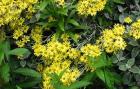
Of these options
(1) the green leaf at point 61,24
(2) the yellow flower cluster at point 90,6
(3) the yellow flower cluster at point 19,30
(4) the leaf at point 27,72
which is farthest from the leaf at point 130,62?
(3) the yellow flower cluster at point 19,30

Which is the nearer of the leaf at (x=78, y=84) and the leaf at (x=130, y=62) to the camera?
the leaf at (x=78, y=84)

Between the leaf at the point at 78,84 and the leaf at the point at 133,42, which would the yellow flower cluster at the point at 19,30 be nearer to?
the leaf at the point at 78,84

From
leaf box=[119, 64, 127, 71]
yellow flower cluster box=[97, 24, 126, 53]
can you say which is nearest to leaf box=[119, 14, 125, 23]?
yellow flower cluster box=[97, 24, 126, 53]

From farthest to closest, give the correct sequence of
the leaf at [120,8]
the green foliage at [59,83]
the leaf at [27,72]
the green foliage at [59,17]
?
the leaf at [120,8], the green foliage at [59,17], the leaf at [27,72], the green foliage at [59,83]

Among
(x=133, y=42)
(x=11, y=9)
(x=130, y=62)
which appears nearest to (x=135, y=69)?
(x=130, y=62)

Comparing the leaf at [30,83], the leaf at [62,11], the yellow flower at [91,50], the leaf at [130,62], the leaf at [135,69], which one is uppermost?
the leaf at [62,11]

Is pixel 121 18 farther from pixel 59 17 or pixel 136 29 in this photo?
pixel 59 17

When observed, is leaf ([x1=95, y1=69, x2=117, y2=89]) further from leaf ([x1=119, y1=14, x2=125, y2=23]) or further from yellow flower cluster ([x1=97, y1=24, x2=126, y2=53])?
leaf ([x1=119, y1=14, x2=125, y2=23])

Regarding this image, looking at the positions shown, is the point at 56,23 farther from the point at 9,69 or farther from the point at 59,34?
the point at 9,69
